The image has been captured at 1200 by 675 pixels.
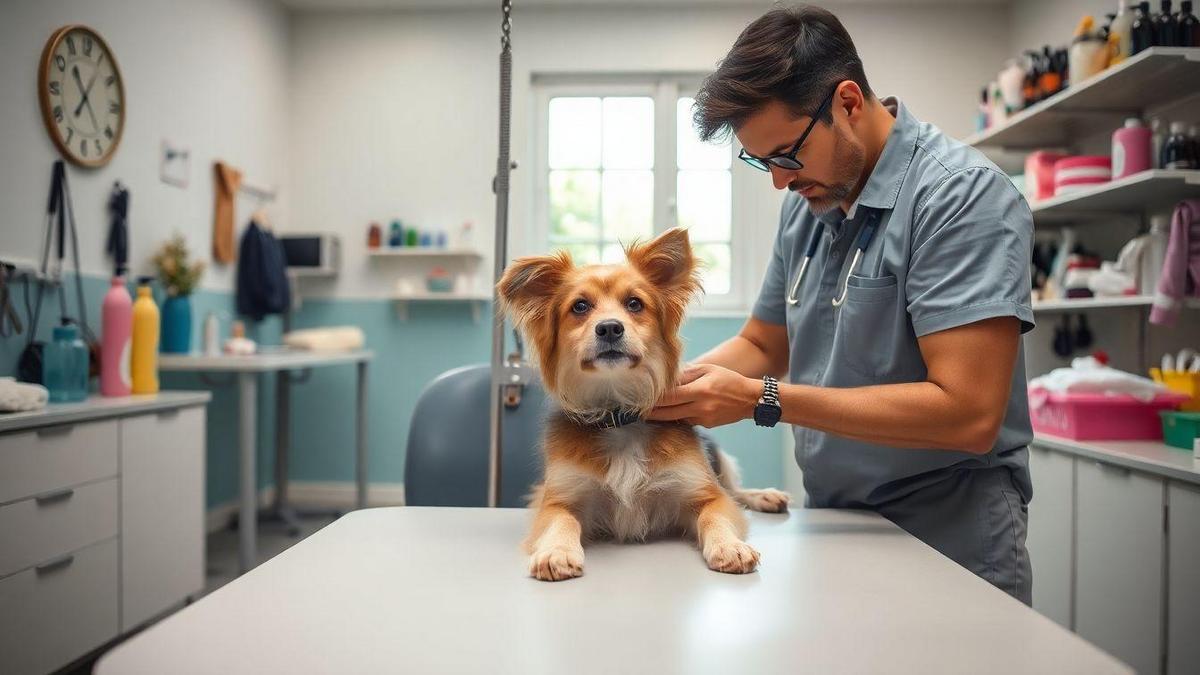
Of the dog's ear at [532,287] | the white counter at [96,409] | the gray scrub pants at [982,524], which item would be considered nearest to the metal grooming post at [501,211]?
the dog's ear at [532,287]

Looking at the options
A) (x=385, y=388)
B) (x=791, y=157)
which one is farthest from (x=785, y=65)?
(x=385, y=388)

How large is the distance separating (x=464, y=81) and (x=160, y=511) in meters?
3.57

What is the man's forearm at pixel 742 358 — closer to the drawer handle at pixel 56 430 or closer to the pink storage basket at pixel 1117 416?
the pink storage basket at pixel 1117 416

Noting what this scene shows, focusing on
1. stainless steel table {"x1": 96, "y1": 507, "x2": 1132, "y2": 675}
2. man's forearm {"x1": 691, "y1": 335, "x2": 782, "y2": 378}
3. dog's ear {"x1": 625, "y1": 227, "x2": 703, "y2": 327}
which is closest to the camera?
stainless steel table {"x1": 96, "y1": 507, "x2": 1132, "y2": 675}

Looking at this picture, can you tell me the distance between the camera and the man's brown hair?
1.47 meters

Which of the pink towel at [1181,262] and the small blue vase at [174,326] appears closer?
the pink towel at [1181,262]

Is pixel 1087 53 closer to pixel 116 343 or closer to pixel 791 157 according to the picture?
pixel 791 157

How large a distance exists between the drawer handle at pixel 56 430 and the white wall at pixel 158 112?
1.02 m

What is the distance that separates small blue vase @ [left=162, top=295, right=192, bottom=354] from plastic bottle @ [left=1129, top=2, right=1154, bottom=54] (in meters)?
4.51

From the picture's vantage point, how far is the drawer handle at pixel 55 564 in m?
2.56

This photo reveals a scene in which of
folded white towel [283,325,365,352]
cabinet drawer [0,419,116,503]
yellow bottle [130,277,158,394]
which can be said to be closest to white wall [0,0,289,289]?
yellow bottle [130,277,158,394]

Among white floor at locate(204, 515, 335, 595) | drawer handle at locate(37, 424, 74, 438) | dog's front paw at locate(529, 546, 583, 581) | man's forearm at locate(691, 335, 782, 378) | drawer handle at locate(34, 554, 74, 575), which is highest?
man's forearm at locate(691, 335, 782, 378)

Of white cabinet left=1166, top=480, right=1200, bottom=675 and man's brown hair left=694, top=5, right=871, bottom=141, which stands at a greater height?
man's brown hair left=694, top=5, right=871, bottom=141

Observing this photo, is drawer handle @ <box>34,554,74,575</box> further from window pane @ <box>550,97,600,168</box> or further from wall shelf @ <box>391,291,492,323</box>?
window pane @ <box>550,97,600,168</box>
